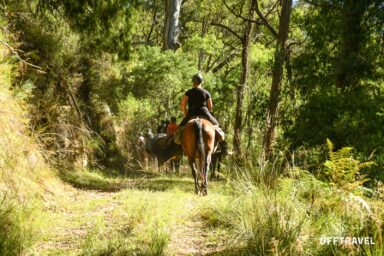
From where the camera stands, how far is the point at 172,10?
68.9 feet

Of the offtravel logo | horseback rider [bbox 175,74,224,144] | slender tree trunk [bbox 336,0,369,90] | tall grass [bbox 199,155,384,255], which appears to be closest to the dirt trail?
tall grass [bbox 199,155,384,255]

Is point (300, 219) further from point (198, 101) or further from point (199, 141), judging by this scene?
point (198, 101)

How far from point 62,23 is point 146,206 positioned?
7827 millimetres

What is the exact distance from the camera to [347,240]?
3.59 metres

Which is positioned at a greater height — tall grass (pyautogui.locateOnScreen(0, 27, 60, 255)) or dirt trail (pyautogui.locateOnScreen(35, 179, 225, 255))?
tall grass (pyautogui.locateOnScreen(0, 27, 60, 255))

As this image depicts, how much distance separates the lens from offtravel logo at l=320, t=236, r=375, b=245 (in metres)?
3.51

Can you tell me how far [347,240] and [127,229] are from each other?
2.59m

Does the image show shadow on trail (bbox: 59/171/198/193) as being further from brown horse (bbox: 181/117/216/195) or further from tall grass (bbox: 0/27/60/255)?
tall grass (bbox: 0/27/60/255)

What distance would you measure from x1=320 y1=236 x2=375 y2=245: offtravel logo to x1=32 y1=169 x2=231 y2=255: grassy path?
1.25 metres

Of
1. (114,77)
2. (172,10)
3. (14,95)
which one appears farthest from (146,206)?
(172,10)

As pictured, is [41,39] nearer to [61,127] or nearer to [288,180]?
[61,127]

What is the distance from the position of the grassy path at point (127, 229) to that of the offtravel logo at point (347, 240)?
125 cm

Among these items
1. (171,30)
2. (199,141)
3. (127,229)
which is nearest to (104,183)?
(199,141)

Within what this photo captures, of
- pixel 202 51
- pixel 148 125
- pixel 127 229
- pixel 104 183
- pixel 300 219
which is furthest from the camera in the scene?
pixel 202 51
